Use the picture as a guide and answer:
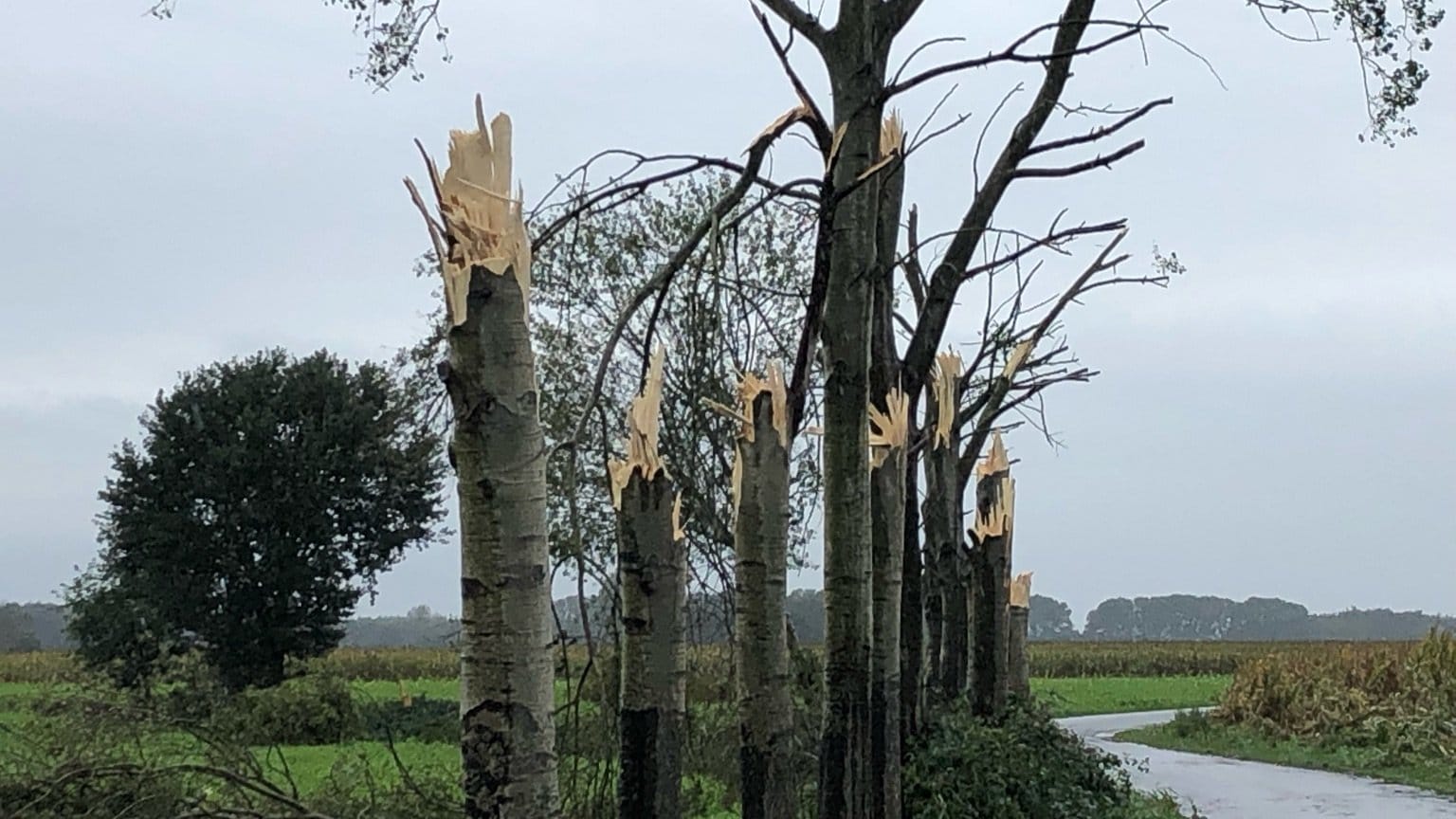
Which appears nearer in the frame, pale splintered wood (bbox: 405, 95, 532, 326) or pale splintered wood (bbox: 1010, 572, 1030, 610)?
pale splintered wood (bbox: 405, 95, 532, 326)

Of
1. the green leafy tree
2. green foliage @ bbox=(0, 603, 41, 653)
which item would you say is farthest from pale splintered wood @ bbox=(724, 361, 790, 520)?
green foliage @ bbox=(0, 603, 41, 653)

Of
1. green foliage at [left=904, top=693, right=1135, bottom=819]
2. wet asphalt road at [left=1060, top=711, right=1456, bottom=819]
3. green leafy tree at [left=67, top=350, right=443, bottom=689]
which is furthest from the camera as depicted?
green leafy tree at [left=67, top=350, right=443, bottom=689]

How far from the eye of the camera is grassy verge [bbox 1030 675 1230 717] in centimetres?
4128

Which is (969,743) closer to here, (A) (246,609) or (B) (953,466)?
(B) (953,466)

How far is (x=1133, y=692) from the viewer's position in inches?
1937

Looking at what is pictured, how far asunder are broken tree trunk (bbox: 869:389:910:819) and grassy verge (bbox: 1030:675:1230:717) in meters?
26.3

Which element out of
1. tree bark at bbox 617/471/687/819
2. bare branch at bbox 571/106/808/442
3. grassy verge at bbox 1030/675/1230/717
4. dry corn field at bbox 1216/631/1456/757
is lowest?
grassy verge at bbox 1030/675/1230/717

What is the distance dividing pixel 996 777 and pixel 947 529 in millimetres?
3296

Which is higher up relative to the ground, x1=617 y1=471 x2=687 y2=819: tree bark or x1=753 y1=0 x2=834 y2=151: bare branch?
x1=753 y1=0 x2=834 y2=151: bare branch

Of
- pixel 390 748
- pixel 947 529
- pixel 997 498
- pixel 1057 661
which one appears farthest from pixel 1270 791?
pixel 1057 661

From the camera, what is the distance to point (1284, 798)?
18219 mm

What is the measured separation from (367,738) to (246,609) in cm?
2168

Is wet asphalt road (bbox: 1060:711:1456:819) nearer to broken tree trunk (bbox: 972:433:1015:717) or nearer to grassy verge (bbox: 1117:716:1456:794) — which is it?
grassy verge (bbox: 1117:716:1456:794)

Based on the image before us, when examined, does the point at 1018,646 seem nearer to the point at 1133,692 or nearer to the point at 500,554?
the point at 500,554
